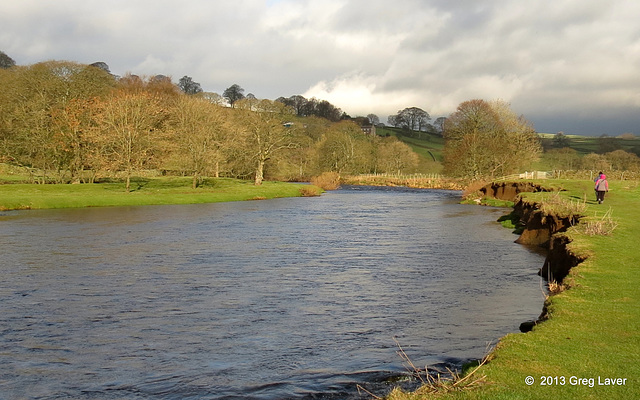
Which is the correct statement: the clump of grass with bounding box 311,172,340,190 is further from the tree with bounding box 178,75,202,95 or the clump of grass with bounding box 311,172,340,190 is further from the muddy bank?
the tree with bounding box 178,75,202,95

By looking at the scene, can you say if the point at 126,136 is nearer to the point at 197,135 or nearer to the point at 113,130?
the point at 113,130

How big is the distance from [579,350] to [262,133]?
7926cm

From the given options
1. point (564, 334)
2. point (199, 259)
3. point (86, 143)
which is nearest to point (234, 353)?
point (564, 334)

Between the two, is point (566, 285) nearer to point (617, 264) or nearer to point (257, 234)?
point (617, 264)

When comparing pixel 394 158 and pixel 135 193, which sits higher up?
pixel 394 158

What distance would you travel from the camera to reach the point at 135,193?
59.9 metres

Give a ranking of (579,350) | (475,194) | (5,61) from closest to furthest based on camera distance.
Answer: (579,350) → (475,194) → (5,61)

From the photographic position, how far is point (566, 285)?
14164 mm

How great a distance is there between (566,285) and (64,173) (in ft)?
208

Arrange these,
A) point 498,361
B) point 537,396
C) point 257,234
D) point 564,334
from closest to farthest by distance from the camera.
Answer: point 537,396 → point 498,361 → point 564,334 → point 257,234

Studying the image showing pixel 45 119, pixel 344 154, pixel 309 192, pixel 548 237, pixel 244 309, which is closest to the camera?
pixel 244 309

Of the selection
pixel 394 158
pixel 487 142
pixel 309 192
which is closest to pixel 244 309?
pixel 309 192

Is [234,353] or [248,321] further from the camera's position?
[248,321]

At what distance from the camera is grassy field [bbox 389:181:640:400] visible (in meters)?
7.77
